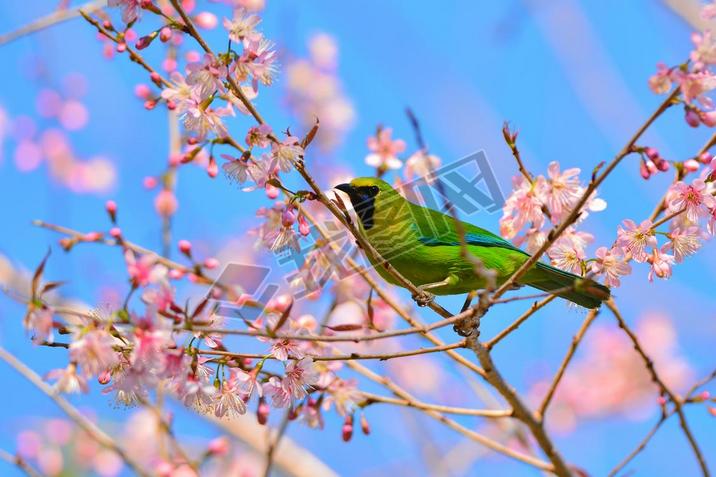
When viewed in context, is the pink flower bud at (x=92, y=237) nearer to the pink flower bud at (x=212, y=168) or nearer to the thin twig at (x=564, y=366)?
the pink flower bud at (x=212, y=168)

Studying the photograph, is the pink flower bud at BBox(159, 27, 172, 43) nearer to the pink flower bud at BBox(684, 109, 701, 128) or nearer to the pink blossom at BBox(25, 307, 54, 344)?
the pink blossom at BBox(25, 307, 54, 344)

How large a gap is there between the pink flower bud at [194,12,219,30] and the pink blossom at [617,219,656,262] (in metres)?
2.44

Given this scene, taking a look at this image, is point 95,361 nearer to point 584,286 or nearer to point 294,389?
point 294,389

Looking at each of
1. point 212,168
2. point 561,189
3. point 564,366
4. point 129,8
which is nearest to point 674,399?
point 564,366

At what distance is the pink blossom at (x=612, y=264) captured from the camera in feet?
11.5

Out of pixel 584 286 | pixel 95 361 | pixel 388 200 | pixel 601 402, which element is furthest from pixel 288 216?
pixel 601 402

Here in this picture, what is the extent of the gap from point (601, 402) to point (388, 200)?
719 cm

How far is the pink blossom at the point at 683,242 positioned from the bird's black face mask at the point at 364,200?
1.97 metres

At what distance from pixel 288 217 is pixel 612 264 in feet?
5.09

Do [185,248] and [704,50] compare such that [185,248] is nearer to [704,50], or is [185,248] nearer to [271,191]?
[271,191]

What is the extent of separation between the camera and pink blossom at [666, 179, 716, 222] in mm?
3336

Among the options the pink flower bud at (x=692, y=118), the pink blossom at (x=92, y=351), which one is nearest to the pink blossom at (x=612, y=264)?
the pink flower bud at (x=692, y=118)

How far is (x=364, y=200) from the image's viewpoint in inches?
196

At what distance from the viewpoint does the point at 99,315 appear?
282 centimetres
